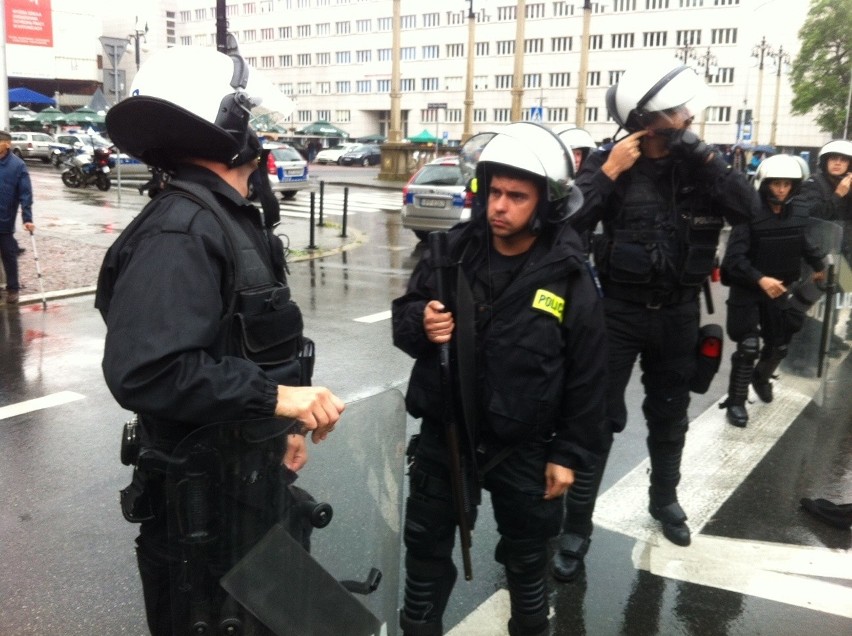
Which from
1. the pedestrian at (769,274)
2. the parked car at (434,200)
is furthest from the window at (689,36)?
the pedestrian at (769,274)

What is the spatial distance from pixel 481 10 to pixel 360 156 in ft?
101

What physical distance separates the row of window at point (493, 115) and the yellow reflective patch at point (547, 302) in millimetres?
70646

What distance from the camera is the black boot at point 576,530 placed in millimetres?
3586

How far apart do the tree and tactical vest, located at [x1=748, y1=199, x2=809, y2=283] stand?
118 ft

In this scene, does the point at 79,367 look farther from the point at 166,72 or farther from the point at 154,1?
the point at 154,1

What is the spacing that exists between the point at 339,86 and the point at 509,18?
22.1 metres

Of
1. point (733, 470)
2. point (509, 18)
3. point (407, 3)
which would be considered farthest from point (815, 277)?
point (407, 3)

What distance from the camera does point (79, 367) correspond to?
270 inches

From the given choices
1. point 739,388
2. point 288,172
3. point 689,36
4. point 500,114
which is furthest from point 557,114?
point 739,388

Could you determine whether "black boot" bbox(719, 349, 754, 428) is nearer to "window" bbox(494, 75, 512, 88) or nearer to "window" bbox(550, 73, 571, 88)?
"window" bbox(550, 73, 571, 88)

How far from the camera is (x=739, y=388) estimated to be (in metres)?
5.77

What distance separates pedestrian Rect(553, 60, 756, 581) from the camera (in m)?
3.51

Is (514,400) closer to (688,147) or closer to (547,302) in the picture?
(547,302)

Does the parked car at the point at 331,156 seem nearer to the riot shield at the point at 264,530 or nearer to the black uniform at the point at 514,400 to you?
the black uniform at the point at 514,400
